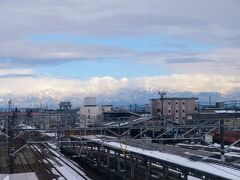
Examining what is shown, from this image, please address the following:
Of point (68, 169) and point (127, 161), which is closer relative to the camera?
point (127, 161)

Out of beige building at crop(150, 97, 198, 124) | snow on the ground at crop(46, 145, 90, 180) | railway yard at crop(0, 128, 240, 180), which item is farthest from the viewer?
beige building at crop(150, 97, 198, 124)

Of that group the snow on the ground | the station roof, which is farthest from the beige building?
the station roof

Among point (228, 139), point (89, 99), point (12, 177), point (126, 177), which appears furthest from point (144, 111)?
point (126, 177)

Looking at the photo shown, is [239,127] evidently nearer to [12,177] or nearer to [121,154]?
[121,154]

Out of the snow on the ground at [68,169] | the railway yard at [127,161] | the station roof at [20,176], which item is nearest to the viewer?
the railway yard at [127,161]

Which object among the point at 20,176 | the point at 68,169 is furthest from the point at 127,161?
the point at 68,169

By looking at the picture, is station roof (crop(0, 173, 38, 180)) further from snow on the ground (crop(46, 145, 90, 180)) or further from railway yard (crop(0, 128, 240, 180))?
snow on the ground (crop(46, 145, 90, 180))

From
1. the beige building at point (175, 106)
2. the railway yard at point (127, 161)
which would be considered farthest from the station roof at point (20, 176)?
the beige building at point (175, 106)

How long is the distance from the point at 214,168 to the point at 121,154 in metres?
8.96

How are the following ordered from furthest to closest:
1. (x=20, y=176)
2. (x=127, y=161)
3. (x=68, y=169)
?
(x=68, y=169)
(x=20, y=176)
(x=127, y=161)

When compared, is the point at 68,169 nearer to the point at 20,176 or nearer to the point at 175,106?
the point at 20,176

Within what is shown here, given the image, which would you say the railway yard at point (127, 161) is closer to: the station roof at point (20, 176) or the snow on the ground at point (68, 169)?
the snow on the ground at point (68, 169)

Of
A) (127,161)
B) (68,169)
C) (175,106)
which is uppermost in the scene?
(175,106)

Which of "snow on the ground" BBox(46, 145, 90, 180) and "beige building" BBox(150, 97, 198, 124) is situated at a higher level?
"beige building" BBox(150, 97, 198, 124)
